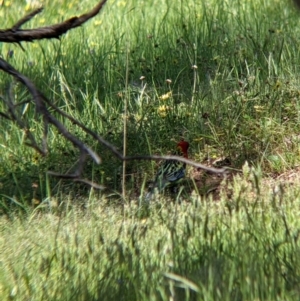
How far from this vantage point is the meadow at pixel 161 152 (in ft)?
10.4

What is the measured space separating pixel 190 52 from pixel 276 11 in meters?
1.19

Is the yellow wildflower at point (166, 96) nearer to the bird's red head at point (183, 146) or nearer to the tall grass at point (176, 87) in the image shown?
the tall grass at point (176, 87)

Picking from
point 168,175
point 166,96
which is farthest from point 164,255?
point 166,96

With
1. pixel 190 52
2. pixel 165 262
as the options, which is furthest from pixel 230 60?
pixel 165 262

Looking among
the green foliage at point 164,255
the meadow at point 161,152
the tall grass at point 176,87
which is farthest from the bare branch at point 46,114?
the tall grass at point 176,87

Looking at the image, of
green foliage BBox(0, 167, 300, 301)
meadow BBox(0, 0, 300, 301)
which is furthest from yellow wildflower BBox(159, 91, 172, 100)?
green foliage BBox(0, 167, 300, 301)

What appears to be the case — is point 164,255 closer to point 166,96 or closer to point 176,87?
point 166,96

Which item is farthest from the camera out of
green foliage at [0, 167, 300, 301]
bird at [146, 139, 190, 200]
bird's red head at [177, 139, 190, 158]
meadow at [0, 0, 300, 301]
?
bird's red head at [177, 139, 190, 158]

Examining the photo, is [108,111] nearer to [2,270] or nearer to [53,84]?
[53,84]

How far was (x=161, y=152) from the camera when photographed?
17.0 ft

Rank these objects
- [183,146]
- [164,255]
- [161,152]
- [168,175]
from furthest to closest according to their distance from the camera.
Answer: [161,152]
[183,146]
[168,175]
[164,255]

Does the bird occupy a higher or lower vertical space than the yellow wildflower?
lower

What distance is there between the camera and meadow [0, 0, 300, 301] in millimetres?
3176

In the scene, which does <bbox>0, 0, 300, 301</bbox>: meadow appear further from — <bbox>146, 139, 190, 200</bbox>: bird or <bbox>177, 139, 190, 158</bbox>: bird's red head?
<bbox>177, 139, 190, 158</bbox>: bird's red head
